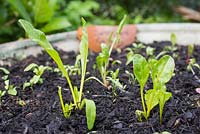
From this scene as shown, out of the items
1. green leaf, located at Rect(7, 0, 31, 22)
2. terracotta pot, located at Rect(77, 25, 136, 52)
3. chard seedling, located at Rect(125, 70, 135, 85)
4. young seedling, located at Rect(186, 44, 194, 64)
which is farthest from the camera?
green leaf, located at Rect(7, 0, 31, 22)

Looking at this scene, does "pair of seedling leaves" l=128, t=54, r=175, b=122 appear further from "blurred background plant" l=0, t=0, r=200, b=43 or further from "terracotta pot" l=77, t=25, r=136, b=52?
"blurred background plant" l=0, t=0, r=200, b=43

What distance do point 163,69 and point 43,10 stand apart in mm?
1117

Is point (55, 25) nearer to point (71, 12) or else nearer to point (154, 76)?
point (71, 12)

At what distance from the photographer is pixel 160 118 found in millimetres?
1083

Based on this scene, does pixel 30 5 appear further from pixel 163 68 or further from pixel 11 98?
pixel 163 68

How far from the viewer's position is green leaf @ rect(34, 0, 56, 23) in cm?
208

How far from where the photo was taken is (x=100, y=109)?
1154mm

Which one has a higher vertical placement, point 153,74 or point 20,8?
point 20,8

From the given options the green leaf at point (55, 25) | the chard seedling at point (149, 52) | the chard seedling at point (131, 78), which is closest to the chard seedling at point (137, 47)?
the chard seedling at point (149, 52)

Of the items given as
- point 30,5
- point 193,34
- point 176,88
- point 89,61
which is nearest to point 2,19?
point 30,5

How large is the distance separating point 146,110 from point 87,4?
1.54 m

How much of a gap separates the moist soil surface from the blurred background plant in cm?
68

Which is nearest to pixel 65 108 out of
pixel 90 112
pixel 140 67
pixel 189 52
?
pixel 90 112

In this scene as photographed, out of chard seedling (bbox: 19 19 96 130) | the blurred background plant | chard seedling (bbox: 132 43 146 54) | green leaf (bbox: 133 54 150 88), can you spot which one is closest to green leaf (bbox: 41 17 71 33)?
the blurred background plant
